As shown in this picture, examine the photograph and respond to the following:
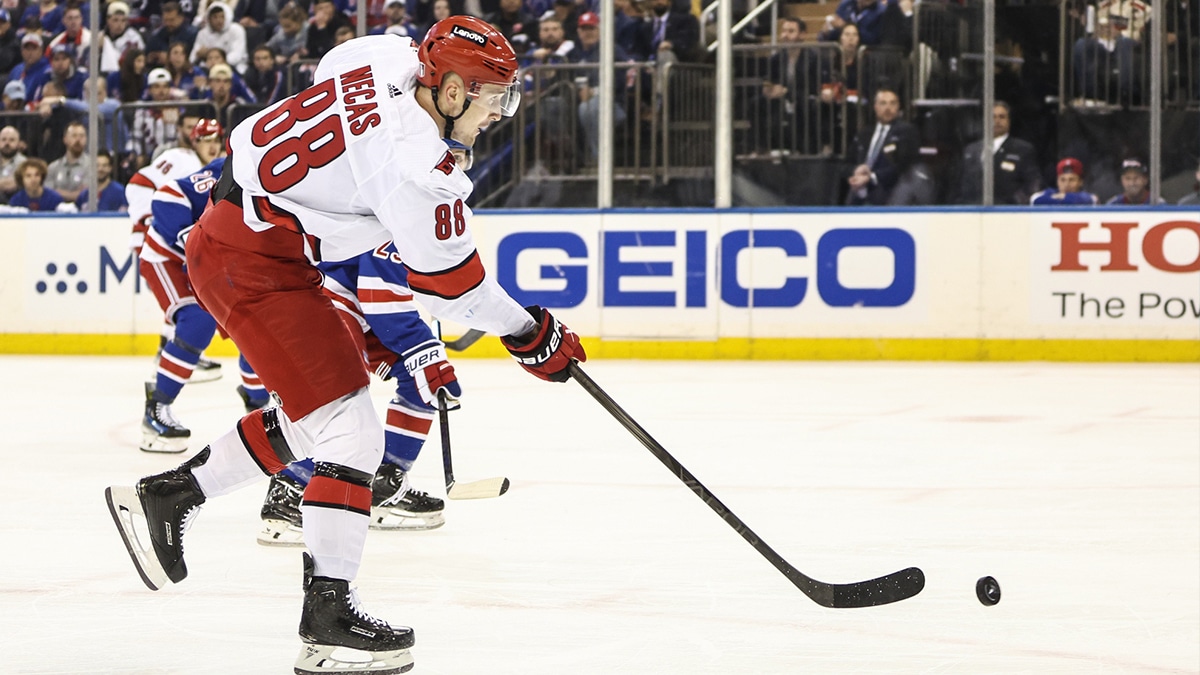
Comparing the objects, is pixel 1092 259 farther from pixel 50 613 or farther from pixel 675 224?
pixel 50 613

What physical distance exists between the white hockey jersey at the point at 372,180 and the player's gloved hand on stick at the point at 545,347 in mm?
24

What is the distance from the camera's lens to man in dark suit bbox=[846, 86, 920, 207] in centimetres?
903

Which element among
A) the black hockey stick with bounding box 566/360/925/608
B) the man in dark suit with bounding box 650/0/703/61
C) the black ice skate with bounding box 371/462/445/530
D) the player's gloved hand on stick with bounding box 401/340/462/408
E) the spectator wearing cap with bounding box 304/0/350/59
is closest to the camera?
the black hockey stick with bounding box 566/360/925/608

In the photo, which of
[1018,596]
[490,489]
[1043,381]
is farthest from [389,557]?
[1043,381]

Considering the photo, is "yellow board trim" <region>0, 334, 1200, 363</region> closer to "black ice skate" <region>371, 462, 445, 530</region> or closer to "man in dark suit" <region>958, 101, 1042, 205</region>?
"man in dark suit" <region>958, 101, 1042, 205</region>

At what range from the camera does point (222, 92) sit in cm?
980

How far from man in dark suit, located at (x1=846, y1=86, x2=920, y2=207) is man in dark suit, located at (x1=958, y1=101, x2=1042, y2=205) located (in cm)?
35

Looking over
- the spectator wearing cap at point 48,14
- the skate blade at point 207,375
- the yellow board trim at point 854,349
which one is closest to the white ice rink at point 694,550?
the skate blade at point 207,375

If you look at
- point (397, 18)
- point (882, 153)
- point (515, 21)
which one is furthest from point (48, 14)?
point (882, 153)

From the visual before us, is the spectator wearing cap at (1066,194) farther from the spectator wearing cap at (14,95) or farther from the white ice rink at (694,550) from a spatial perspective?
the spectator wearing cap at (14,95)

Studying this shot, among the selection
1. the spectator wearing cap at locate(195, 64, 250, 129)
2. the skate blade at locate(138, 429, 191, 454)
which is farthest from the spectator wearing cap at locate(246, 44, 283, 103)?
the skate blade at locate(138, 429, 191, 454)

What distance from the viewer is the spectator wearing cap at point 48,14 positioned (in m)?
9.98

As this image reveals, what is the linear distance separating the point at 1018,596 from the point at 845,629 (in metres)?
0.46

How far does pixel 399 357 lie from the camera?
3.80 m
